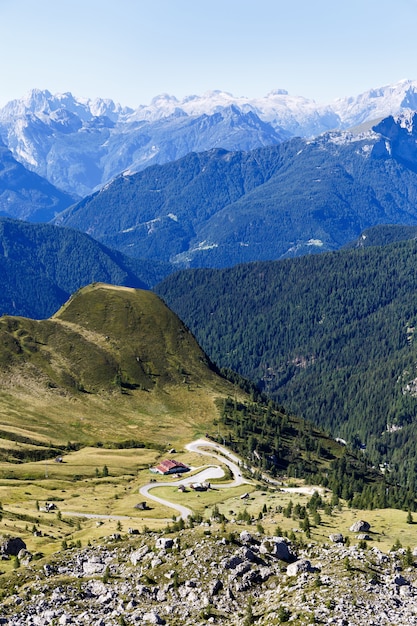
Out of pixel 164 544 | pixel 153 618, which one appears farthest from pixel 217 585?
pixel 164 544

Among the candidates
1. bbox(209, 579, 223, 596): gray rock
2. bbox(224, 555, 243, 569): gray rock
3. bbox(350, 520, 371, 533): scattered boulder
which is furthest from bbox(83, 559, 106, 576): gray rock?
bbox(350, 520, 371, 533): scattered boulder

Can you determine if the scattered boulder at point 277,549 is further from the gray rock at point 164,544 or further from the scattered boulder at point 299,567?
the gray rock at point 164,544

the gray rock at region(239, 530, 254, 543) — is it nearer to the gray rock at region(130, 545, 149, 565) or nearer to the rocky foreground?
the rocky foreground

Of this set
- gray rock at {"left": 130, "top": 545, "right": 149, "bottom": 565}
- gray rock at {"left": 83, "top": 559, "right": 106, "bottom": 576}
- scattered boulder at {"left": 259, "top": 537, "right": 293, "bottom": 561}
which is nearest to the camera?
scattered boulder at {"left": 259, "top": 537, "right": 293, "bottom": 561}

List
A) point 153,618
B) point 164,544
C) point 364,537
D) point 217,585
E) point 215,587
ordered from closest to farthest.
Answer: point 153,618 → point 215,587 → point 217,585 → point 164,544 → point 364,537

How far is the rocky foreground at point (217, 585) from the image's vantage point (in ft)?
242

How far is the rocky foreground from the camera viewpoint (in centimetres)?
7381

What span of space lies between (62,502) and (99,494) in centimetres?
1501

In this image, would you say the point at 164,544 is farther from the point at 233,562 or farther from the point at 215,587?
the point at 215,587

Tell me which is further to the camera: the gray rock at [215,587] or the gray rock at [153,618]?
the gray rock at [215,587]

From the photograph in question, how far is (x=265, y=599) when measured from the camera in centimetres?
7869

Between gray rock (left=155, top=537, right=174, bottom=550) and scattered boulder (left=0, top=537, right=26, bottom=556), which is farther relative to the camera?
scattered boulder (left=0, top=537, right=26, bottom=556)

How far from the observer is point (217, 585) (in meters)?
81.6

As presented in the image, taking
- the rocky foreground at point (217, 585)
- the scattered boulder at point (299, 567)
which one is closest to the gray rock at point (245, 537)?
the rocky foreground at point (217, 585)
